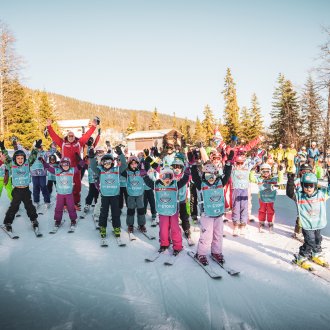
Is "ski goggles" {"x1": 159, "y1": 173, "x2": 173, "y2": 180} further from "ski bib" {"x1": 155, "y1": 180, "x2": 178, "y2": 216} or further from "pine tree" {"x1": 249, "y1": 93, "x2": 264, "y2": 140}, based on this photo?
"pine tree" {"x1": 249, "y1": 93, "x2": 264, "y2": 140}

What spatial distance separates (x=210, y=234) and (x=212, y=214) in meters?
0.35

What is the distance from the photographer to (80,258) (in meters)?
4.78

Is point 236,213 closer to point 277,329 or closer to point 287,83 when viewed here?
point 277,329

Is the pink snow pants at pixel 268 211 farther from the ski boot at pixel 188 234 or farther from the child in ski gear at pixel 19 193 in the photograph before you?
the child in ski gear at pixel 19 193

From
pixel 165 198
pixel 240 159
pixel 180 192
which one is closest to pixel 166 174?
pixel 165 198

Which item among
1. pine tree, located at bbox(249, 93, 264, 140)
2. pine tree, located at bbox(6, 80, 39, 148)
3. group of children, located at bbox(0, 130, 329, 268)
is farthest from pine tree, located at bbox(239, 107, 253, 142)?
group of children, located at bbox(0, 130, 329, 268)

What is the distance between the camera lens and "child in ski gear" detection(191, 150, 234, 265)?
179 inches

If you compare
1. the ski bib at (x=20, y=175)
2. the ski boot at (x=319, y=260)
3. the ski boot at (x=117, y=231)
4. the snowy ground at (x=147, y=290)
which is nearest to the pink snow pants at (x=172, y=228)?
the snowy ground at (x=147, y=290)

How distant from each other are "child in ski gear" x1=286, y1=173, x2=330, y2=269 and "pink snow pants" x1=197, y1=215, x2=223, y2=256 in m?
1.35

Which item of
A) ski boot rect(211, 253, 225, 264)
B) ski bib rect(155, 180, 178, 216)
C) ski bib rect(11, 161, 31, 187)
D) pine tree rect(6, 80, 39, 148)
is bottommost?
ski boot rect(211, 253, 225, 264)

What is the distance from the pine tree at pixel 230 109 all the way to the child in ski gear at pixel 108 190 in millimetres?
35328

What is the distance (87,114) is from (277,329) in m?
180

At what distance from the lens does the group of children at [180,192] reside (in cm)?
448

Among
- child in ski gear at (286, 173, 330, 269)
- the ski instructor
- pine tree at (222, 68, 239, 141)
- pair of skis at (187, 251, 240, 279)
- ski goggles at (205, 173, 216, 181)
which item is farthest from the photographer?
pine tree at (222, 68, 239, 141)
